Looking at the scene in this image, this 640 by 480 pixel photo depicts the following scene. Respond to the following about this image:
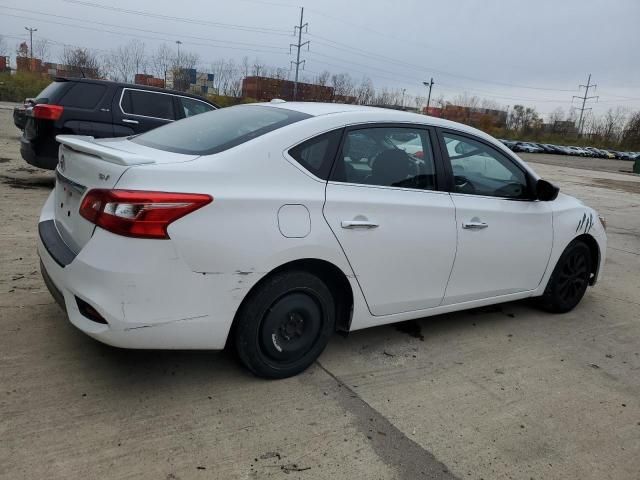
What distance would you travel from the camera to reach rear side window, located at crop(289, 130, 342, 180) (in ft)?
9.99

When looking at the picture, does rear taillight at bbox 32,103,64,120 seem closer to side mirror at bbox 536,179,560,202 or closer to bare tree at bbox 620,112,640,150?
side mirror at bbox 536,179,560,202

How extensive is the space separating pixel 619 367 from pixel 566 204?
1422 millimetres

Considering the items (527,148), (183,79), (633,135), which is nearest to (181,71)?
(183,79)

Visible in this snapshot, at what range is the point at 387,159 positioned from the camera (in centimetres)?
346

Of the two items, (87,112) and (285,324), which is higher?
(87,112)

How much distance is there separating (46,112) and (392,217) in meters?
5.76

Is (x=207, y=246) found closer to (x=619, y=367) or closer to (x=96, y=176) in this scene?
(x=96, y=176)

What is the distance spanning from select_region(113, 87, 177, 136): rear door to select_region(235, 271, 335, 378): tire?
5.60 metres

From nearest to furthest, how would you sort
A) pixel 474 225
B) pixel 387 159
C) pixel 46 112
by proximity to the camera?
pixel 387 159
pixel 474 225
pixel 46 112

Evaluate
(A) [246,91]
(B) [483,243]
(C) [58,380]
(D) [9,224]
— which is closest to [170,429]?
(C) [58,380]

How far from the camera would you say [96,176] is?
2.72 metres

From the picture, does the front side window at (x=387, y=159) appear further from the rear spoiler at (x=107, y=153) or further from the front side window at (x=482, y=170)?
the rear spoiler at (x=107, y=153)

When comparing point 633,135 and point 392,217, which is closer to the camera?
point 392,217

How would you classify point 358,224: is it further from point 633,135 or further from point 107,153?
point 633,135
